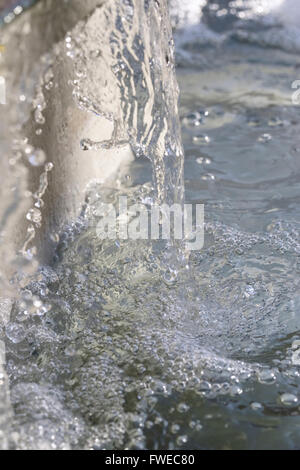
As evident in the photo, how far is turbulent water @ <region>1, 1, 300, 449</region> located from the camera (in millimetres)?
1072

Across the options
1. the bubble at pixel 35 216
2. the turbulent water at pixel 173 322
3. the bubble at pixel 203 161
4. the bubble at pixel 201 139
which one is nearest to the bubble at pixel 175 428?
the turbulent water at pixel 173 322

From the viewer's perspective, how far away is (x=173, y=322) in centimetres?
129

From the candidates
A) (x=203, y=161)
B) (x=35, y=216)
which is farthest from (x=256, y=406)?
(x=203, y=161)

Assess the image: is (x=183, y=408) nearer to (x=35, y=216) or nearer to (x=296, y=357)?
(x=296, y=357)

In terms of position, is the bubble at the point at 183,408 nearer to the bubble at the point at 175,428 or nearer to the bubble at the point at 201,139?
the bubble at the point at 175,428

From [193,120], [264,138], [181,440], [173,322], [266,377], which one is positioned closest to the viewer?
[181,440]

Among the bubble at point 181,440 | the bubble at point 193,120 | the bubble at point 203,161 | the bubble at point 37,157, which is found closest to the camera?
the bubble at point 181,440

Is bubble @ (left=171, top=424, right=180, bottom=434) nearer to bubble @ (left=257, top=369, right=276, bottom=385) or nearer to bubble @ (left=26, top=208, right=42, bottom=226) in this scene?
bubble @ (left=257, top=369, right=276, bottom=385)

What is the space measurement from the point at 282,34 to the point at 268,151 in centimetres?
95

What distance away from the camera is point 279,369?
1.18 m

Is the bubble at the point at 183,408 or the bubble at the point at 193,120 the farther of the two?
the bubble at the point at 193,120

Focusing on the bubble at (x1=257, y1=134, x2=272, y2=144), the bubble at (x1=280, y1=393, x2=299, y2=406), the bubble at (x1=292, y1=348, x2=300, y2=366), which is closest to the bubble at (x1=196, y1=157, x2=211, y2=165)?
the bubble at (x1=257, y1=134, x2=272, y2=144)

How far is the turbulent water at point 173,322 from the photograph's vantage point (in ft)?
3.52
